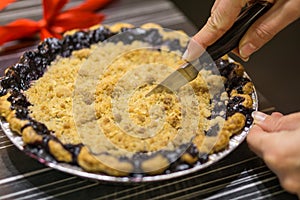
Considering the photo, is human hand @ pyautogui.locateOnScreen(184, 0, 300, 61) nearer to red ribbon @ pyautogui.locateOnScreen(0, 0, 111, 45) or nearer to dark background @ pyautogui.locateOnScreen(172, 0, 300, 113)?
red ribbon @ pyautogui.locateOnScreen(0, 0, 111, 45)

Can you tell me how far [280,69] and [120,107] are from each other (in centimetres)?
109

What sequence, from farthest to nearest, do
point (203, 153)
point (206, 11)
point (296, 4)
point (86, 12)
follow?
point (206, 11) < point (86, 12) < point (296, 4) < point (203, 153)

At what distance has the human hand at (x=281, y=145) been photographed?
91 centimetres

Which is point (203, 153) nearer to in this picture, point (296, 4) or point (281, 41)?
point (296, 4)

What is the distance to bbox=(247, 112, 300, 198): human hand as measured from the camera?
0.91 meters

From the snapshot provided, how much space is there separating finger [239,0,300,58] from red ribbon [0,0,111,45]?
0.57m

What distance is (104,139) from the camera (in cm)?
97

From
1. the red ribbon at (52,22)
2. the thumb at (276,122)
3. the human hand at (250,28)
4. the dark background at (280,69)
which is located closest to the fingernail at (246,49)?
the human hand at (250,28)

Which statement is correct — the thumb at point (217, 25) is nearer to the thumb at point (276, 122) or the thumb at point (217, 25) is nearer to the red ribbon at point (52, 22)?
the thumb at point (276, 122)

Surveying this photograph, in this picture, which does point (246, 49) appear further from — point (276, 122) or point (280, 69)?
point (280, 69)

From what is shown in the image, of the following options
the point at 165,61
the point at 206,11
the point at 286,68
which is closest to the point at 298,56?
the point at 286,68

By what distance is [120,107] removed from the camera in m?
1.06

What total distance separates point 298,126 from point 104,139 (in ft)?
1.31

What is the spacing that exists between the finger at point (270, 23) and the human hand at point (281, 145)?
0.20m
